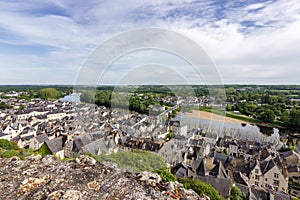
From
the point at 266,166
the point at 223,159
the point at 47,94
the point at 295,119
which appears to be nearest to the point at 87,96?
the point at 223,159

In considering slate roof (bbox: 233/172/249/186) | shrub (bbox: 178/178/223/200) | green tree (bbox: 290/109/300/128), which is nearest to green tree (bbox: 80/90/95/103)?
shrub (bbox: 178/178/223/200)

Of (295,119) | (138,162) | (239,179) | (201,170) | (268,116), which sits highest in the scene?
(138,162)

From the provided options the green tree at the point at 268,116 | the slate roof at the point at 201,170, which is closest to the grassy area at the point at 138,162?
the slate roof at the point at 201,170

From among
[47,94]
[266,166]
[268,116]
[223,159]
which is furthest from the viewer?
[47,94]

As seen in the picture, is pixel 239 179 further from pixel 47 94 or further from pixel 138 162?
pixel 47 94

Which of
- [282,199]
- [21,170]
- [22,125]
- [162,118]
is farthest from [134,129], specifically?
[22,125]

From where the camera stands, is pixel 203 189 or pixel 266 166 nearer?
pixel 203 189

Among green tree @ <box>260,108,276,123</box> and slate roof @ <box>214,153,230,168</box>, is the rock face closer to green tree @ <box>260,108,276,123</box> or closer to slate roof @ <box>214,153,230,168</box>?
slate roof @ <box>214,153,230,168</box>

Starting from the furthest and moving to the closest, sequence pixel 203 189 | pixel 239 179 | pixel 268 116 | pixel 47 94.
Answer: pixel 47 94 → pixel 268 116 → pixel 239 179 → pixel 203 189
